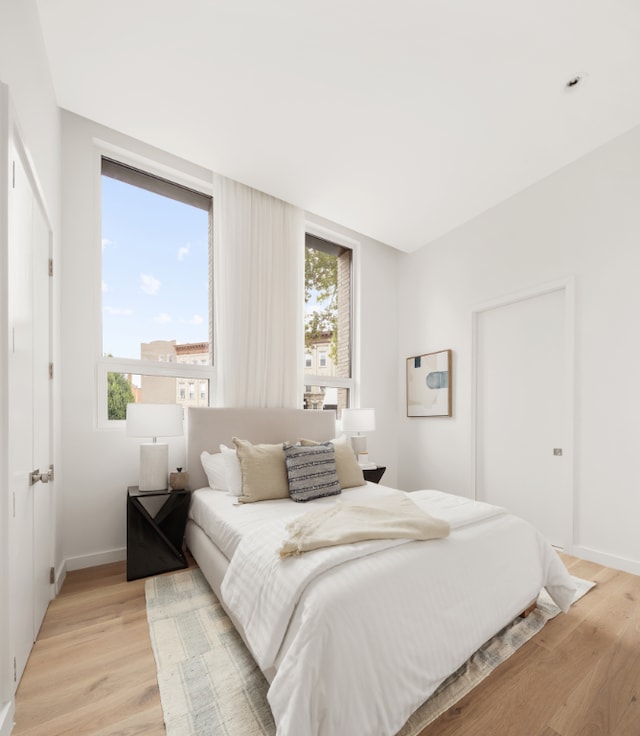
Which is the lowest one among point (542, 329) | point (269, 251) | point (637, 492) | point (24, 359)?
point (637, 492)

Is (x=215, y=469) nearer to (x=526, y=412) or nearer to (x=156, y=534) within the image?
(x=156, y=534)

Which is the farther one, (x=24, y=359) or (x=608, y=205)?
(x=608, y=205)

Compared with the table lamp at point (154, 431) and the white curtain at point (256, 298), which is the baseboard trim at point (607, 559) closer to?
the white curtain at point (256, 298)

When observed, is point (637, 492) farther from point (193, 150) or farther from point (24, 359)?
point (193, 150)

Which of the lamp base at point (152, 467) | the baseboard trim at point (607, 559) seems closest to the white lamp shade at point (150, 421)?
the lamp base at point (152, 467)

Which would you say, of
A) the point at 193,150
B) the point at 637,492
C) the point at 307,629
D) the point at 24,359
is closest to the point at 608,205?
the point at 637,492

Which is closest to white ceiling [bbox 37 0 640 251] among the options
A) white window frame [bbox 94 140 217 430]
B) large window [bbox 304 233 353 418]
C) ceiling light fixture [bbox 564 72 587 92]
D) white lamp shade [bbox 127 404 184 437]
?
ceiling light fixture [bbox 564 72 587 92]

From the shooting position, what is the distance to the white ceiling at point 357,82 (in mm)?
1929

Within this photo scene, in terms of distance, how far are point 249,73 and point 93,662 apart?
3.17 m

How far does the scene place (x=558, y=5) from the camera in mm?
1852

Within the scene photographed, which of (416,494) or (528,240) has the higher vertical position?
(528,240)

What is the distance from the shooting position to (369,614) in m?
1.25

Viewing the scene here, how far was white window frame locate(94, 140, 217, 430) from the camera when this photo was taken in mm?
2756

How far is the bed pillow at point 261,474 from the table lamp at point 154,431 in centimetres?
45
